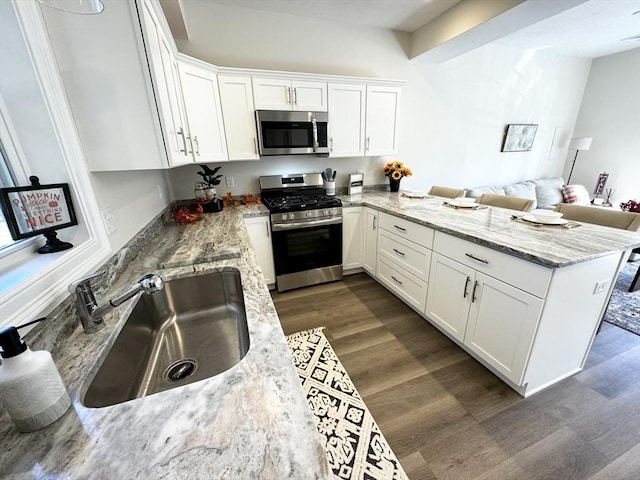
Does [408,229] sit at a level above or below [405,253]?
above

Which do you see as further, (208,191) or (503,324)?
(208,191)

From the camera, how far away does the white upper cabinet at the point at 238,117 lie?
7.66ft

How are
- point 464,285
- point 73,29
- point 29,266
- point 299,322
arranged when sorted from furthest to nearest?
point 299,322 < point 464,285 < point 73,29 < point 29,266

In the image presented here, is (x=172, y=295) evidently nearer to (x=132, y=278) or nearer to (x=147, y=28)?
(x=132, y=278)

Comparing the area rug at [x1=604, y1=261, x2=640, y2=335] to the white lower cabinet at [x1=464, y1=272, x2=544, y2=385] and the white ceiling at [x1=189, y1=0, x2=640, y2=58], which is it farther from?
the white ceiling at [x1=189, y1=0, x2=640, y2=58]

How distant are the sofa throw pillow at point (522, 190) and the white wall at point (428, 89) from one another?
23cm

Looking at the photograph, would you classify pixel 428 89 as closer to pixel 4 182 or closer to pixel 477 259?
pixel 477 259

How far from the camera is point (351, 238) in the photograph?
2.92m

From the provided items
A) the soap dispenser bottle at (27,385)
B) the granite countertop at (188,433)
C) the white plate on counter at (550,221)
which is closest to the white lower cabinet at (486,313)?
the white plate on counter at (550,221)

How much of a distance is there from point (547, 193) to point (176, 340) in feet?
18.8

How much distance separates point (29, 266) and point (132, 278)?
383mm

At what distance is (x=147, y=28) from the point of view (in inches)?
44.1

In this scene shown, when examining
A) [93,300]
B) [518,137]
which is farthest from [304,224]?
[518,137]

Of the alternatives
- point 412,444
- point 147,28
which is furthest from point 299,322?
point 147,28
